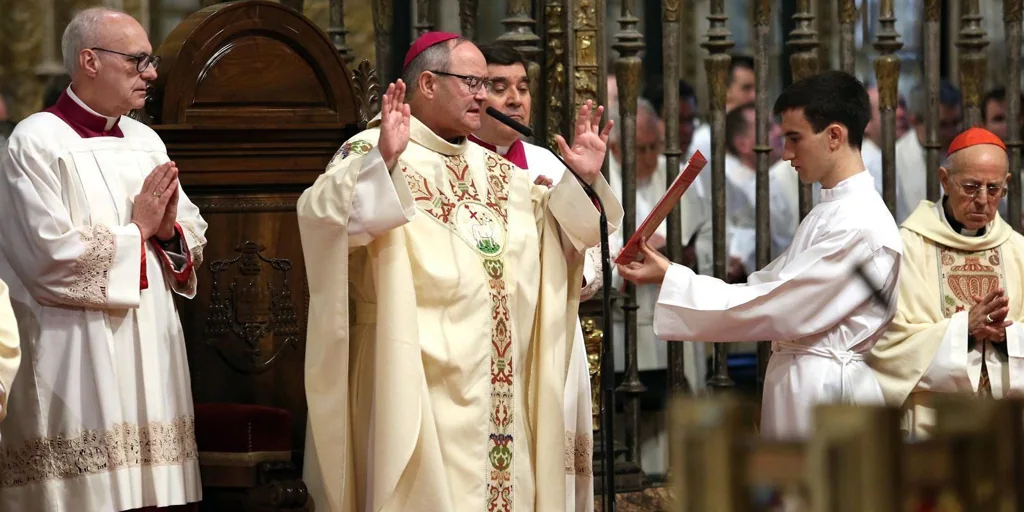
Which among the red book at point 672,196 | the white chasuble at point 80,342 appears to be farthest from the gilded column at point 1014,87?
the white chasuble at point 80,342

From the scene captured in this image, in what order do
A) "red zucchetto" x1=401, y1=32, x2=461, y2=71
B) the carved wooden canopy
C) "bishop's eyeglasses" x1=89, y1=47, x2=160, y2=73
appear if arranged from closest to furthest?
1. "bishop's eyeglasses" x1=89, y1=47, x2=160, y2=73
2. "red zucchetto" x1=401, y1=32, x2=461, y2=71
3. the carved wooden canopy

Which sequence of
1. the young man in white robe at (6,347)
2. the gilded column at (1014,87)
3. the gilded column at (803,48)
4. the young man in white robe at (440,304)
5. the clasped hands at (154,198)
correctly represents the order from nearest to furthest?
1. the young man in white robe at (6,347)
2. the young man in white robe at (440,304)
3. the clasped hands at (154,198)
4. the gilded column at (803,48)
5. the gilded column at (1014,87)

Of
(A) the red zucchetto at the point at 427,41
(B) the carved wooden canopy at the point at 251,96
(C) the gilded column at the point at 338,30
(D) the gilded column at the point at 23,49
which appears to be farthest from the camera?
(D) the gilded column at the point at 23,49

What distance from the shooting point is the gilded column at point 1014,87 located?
7.00 metres

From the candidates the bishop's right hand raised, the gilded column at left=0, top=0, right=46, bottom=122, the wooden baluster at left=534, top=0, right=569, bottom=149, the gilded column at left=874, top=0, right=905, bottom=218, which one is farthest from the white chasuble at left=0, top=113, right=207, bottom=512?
the gilded column at left=0, top=0, right=46, bottom=122

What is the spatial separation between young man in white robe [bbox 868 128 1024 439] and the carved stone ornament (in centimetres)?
211

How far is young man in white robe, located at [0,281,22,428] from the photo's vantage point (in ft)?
14.2

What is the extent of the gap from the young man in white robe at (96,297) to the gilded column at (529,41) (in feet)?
6.43

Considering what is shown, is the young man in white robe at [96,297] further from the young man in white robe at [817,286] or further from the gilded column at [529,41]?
the gilded column at [529,41]

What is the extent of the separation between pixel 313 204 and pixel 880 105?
3263 mm

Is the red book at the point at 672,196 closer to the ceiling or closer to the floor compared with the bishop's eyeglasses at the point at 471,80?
closer to the floor

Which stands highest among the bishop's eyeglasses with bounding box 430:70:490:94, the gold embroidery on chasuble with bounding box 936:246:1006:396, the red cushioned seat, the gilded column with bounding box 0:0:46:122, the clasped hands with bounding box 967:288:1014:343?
the gilded column with bounding box 0:0:46:122

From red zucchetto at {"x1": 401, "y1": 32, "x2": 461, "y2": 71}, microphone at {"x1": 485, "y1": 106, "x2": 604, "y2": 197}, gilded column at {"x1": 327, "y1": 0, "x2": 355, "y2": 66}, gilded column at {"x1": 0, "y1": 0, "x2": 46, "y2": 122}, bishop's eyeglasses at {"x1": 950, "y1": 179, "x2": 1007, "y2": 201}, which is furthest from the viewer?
gilded column at {"x1": 0, "y1": 0, "x2": 46, "y2": 122}

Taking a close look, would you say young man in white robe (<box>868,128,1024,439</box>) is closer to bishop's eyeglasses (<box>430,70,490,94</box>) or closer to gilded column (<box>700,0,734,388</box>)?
gilded column (<box>700,0,734,388</box>)
